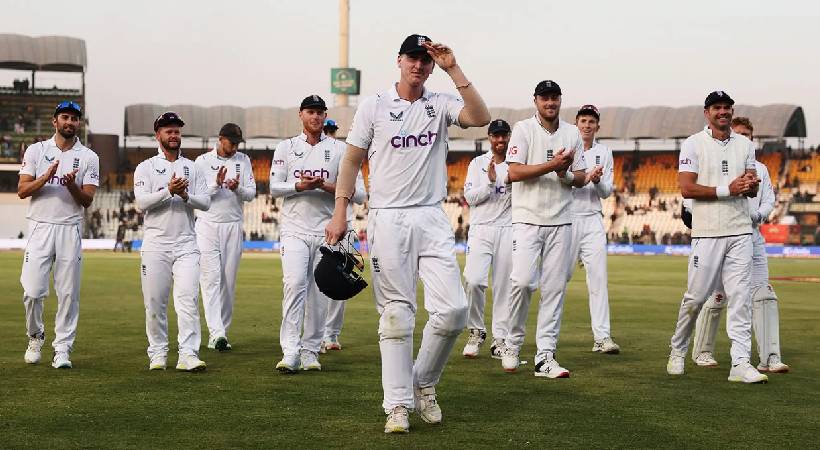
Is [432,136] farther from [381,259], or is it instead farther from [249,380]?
[249,380]

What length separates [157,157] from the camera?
10844 mm

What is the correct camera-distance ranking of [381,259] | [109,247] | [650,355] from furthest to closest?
[109,247] < [650,355] < [381,259]

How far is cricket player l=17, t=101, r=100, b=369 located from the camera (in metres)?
10.6

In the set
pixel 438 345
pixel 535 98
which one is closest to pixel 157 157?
pixel 535 98

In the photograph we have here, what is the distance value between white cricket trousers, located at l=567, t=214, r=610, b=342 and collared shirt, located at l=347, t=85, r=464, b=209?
4.81 meters

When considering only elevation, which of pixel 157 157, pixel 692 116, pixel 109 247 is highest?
pixel 692 116

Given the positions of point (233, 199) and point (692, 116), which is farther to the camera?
point (692, 116)

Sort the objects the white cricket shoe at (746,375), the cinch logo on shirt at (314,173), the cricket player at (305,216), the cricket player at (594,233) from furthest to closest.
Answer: the cricket player at (594,233) < the cinch logo on shirt at (314,173) < the cricket player at (305,216) < the white cricket shoe at (746,375)

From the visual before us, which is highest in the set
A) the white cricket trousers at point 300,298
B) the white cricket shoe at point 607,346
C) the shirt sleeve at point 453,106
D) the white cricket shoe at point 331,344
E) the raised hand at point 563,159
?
the shirt sleeve at point 453,106

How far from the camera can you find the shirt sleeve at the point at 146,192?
10.4 meters

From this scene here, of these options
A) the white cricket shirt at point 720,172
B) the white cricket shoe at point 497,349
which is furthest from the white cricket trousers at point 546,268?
the white cricket shoe at point 497,349

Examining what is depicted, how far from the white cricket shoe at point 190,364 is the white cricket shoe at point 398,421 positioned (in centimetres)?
346

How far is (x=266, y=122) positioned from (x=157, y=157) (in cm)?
6859

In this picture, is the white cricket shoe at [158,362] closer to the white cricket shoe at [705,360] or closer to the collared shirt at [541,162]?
the collared shirt at [541,162]
